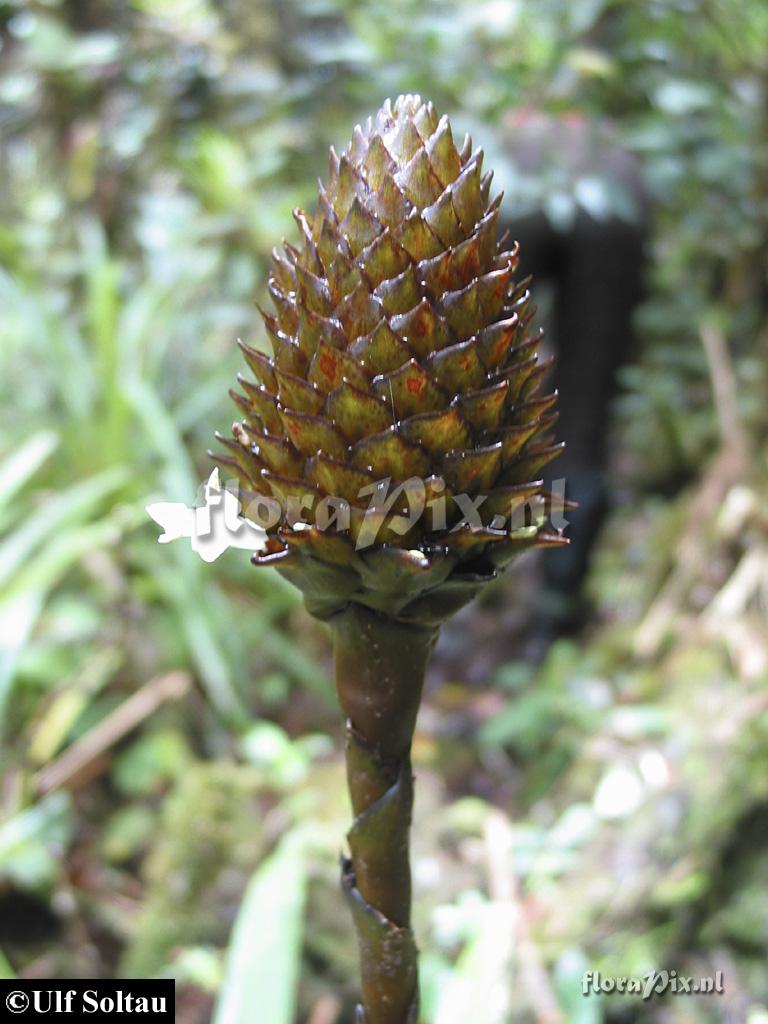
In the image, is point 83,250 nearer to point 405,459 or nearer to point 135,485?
point 135,485

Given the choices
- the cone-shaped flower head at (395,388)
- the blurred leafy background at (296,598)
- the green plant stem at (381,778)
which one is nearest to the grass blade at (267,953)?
the blurred leafy background at (296,598)

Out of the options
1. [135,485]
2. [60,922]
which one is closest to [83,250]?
[135,485]

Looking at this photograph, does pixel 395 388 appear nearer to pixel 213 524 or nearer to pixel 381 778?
pixel 213 524

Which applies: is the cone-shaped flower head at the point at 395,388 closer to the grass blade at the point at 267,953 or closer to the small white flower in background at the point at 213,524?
the small white flower in background at the point at 213,524

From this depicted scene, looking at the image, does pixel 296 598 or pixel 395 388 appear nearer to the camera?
pixel 395 388

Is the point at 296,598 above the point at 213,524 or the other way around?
above

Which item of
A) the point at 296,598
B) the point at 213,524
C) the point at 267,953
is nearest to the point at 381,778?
the point at 213,524

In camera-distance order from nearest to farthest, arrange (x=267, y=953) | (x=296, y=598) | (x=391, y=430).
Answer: (x=391, y=430), (x=267, y=953), (x=296, y=598)
